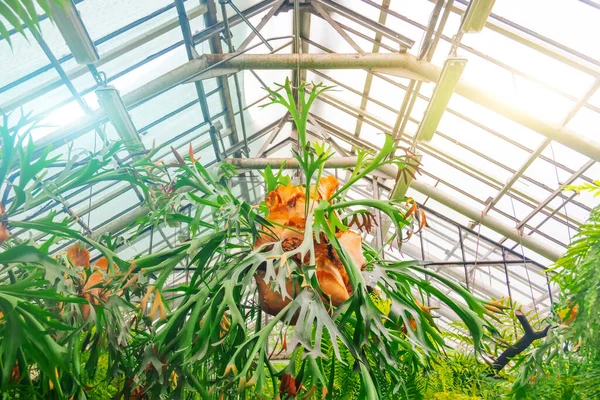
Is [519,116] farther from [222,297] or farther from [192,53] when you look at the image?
[222,297]

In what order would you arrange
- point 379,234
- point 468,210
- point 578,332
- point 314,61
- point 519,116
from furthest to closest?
point 468,210
point 379,234
point 314,61
point 519,116
point 578,332

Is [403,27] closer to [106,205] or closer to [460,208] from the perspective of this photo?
[460,208]

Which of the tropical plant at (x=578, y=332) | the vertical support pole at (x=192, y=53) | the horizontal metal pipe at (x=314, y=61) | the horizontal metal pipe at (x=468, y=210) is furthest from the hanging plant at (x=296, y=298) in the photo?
the horizontal metal pipe at (x=468, y=210)

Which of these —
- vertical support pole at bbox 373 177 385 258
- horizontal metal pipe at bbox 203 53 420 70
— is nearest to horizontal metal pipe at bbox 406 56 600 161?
horizontal metal pipe at bbox 203 53 420 70

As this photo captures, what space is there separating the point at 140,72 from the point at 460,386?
4.20m

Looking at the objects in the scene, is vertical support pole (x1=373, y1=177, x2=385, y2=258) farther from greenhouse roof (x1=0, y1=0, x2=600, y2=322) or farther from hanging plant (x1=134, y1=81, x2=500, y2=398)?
greenhouse roof (x1=0, y1=0, x2=600, y2=322)

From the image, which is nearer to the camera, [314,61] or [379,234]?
[314,61]

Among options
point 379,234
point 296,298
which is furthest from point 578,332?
point 379,234

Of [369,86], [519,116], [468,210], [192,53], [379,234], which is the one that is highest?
[369,86]

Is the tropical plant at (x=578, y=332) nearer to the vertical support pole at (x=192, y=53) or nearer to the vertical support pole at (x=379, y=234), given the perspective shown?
the vertical support pole at (x=379, y=234)

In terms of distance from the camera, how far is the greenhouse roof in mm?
4121

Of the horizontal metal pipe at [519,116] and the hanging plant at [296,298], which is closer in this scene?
the hanging plant at [296,298]

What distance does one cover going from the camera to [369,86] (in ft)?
20.7

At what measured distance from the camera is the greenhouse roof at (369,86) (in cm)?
412
